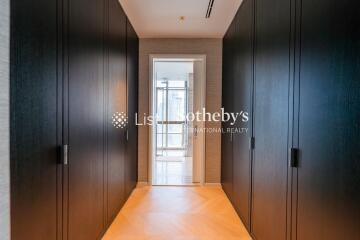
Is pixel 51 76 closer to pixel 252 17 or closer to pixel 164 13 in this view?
pixel 252 17

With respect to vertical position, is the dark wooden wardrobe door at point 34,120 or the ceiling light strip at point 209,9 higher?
the ceiling light strip at point 209,9

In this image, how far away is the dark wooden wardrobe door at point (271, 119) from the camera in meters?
1.86

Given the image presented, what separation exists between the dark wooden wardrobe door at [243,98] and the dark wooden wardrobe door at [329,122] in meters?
1.18

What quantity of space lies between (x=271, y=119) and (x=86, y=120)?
5.07ft

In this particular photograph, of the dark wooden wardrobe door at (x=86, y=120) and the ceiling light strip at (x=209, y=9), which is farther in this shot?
the ceiling light strip at (x=209, y=9)

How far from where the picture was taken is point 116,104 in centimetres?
305

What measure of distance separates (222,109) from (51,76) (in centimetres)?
327

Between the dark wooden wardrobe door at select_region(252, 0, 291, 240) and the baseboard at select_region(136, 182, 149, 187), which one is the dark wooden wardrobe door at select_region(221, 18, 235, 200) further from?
the baseboard at select_region(136, 182, 149, 187)

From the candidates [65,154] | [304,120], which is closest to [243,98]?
[304,120]

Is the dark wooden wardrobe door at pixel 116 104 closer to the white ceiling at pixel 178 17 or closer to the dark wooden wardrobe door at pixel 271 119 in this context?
the white ceiling at pixel 178 17

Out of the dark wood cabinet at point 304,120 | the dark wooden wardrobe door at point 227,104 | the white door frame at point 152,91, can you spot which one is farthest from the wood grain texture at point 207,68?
the dark wood cabinet at point 304,120

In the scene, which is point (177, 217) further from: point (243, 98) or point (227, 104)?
point (227, 104)

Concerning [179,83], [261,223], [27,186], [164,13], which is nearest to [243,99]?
[261,223]

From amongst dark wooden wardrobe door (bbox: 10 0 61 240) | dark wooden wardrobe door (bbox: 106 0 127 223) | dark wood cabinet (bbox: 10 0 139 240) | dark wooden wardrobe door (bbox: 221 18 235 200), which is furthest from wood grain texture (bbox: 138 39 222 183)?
dark wooden wardrobe door (bbox: 10 0 61 240)
